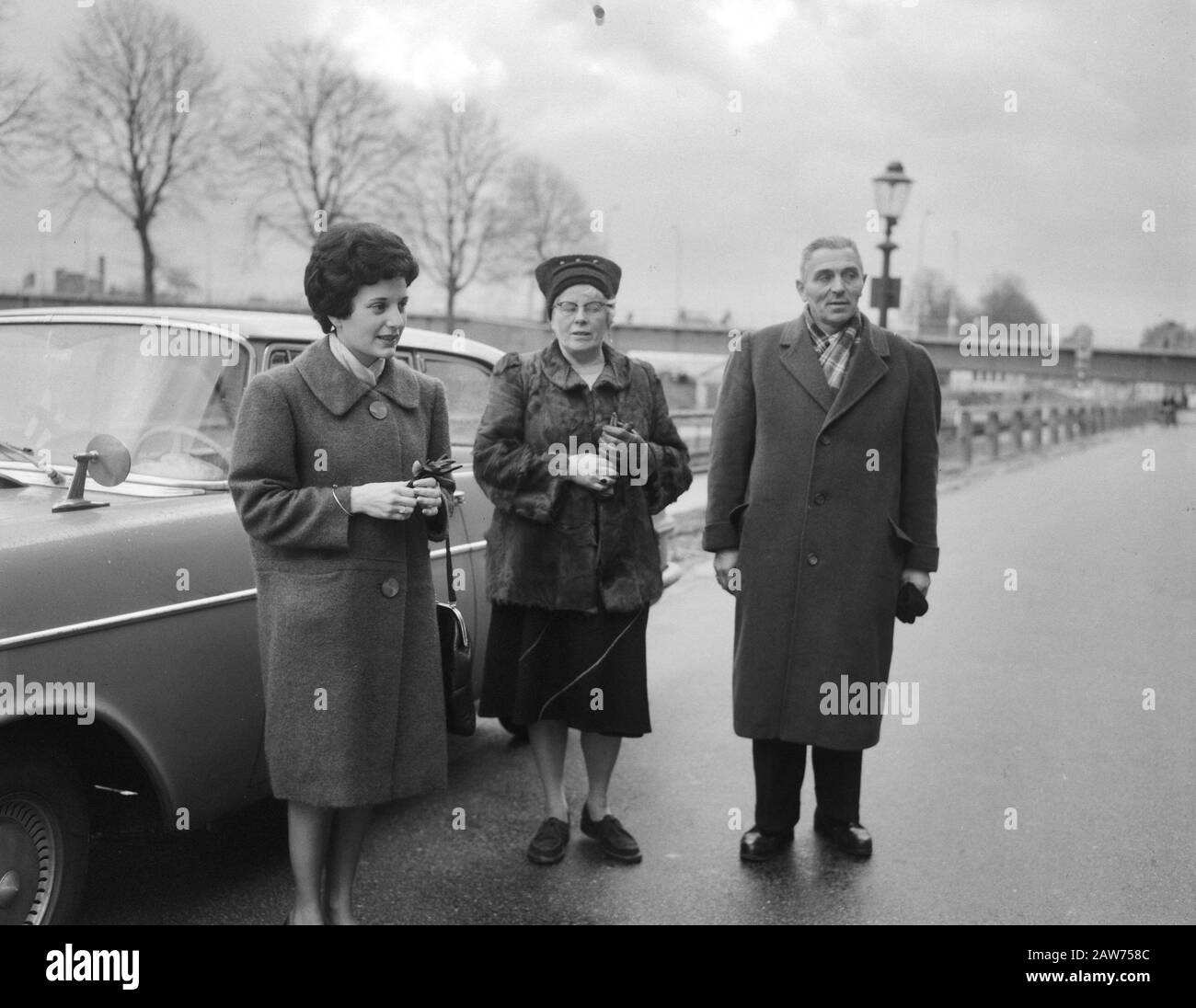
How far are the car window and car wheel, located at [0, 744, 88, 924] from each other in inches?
98.1

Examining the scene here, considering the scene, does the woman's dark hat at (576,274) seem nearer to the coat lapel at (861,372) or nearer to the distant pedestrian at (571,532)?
the distant pedestrian at (571,532)

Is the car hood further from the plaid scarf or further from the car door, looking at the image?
the plaid scarf

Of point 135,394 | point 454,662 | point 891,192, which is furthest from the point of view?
point 891,192

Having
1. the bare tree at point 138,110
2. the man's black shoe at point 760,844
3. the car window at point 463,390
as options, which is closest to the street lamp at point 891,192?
the car window at point 463,390

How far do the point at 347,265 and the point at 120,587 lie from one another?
1.03 m

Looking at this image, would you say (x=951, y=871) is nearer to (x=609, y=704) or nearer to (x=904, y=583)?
(x=904, y=583)

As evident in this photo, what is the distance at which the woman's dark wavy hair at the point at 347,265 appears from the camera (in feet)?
11.2

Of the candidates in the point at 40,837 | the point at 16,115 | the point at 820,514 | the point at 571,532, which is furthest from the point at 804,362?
the point at 16,115

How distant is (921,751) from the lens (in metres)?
5.80

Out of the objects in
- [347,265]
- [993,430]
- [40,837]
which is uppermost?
[347,265]

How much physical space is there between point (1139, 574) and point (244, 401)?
9.07 m

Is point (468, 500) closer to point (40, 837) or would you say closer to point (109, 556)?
point (109, 556)

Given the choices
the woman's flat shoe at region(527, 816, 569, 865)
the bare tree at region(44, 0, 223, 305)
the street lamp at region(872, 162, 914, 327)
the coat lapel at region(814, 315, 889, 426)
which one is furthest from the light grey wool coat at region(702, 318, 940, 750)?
the bare tree at region(44, 0, 223, 305)

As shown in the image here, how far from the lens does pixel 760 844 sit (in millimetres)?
4473
